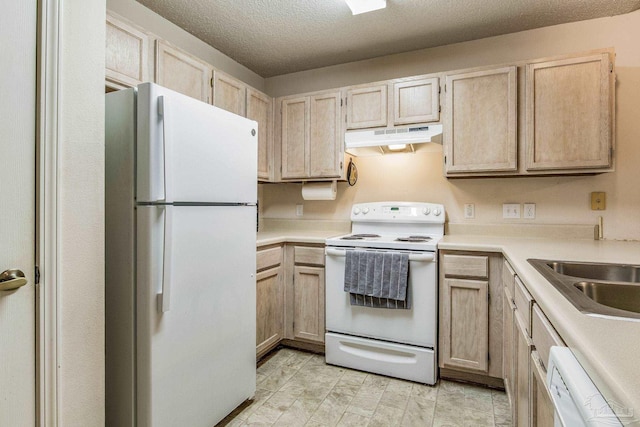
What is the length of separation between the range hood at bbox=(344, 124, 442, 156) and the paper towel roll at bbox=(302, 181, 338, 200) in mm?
345

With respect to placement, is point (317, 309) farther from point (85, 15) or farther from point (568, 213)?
point (85, 15)

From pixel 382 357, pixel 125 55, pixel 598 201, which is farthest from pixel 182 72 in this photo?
pixel 598 201

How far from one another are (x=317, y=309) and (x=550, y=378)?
1.94 meters

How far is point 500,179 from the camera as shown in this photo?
2.63m

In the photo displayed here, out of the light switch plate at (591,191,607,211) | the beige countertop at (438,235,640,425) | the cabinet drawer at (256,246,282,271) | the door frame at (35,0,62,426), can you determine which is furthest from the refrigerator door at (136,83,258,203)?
the light switch plate at (591,191,607,211)

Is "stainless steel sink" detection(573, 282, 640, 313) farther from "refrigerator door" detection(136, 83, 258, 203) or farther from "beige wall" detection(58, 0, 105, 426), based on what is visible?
"beige wall" detection(58, 0, 105, 426)

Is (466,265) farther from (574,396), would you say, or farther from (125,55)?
(125,55)

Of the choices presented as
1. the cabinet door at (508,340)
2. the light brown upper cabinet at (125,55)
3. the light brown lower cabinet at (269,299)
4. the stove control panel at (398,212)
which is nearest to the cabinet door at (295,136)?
the stove control panel at (398,212)

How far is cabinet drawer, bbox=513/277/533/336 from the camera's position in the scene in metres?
1.27

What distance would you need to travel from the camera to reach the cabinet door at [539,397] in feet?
3.11

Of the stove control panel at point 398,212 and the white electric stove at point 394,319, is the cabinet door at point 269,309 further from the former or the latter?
the stove control panel at point 398,212

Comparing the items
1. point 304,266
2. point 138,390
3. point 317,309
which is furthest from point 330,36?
point 138,390

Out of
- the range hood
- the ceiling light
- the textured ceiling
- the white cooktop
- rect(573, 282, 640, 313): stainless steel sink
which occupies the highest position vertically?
the textured ceiling

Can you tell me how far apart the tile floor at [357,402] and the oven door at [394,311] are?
0.29 m
